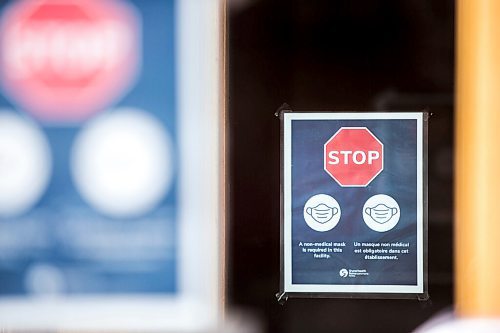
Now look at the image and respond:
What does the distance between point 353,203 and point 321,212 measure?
0.25 feet

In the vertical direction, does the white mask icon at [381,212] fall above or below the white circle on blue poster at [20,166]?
below

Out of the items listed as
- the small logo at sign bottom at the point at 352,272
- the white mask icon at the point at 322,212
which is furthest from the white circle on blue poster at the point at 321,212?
the small logo at sign bottom at the point at 352,272

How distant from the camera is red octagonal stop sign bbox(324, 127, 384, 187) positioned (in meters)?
1.82

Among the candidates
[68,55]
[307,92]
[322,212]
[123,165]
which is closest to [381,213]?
[322,212]

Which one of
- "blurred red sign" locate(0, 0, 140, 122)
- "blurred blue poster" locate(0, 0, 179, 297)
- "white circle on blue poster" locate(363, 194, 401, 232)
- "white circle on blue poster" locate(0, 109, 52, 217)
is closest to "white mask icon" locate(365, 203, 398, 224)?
"white circle on blue poster" locate(363, 194, 401, 232)

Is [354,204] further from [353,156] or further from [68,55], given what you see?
[68,55]

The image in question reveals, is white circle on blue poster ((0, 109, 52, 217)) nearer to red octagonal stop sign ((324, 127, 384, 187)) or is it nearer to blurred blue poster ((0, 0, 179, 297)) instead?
blurred blue poster ((0, 0, 179, 297))

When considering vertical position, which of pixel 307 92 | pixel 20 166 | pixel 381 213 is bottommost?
pixel 381 213

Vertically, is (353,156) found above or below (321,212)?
above

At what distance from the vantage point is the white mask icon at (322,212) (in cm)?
183

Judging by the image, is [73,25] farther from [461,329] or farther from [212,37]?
[461,329]

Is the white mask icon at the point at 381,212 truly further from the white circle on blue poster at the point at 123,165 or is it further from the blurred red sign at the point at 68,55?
the blurred red sign at the point at 68,55

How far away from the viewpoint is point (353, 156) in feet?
5.98

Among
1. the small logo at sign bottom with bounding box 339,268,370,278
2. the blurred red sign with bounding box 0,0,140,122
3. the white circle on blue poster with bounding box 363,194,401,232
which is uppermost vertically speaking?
the blurred red sign with bounding box 0,0,140,122
